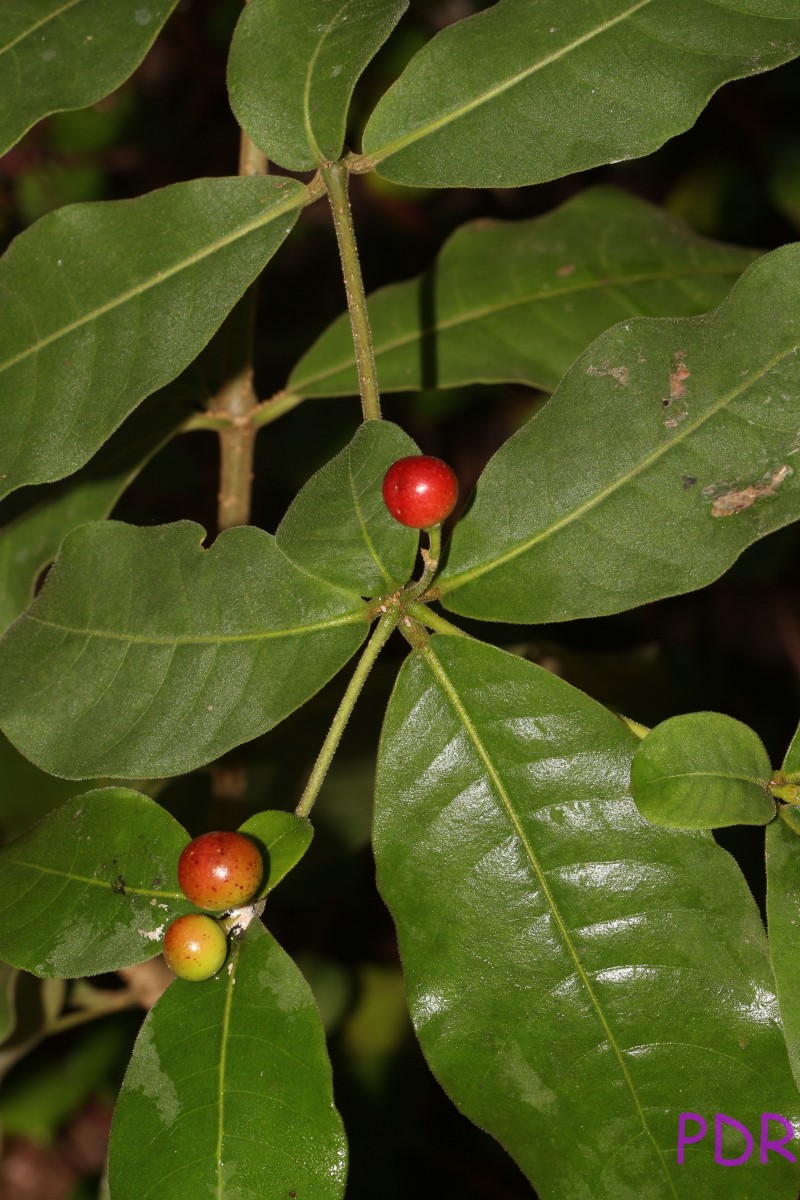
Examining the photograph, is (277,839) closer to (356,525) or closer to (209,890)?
(209,890)

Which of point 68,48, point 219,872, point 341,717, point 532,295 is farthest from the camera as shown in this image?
point 532,295

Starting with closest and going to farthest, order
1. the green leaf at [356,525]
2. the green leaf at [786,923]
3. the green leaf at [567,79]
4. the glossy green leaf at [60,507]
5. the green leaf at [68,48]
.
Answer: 1. the green leaf at [786,923]
2. the green leaf at [356,525]
3. the green leaf at [567,79]
4. the green leaf at [68,48]
5. the glossy green leaf at [60,507]

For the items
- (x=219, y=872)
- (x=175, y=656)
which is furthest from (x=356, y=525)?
(x=219, y=872)

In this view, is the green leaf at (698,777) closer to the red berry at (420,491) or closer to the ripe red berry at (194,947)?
the red berry at (420,491)

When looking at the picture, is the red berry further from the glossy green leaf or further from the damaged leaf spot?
the glossy green leaf

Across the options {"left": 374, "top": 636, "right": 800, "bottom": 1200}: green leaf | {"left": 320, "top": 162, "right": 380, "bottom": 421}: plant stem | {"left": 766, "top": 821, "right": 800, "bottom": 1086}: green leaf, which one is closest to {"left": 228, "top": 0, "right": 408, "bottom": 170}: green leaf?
{"left": 320, "top": 162, "right": 380, "bottom": 421}: plant stem

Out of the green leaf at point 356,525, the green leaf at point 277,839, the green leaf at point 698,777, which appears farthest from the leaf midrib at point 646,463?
the green leaf at point 277,839
